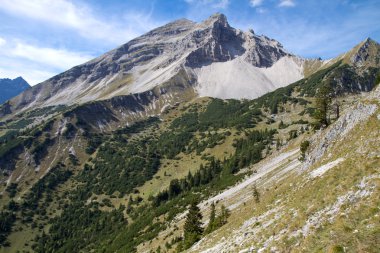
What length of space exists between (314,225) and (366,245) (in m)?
6.47

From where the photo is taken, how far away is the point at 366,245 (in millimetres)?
20828

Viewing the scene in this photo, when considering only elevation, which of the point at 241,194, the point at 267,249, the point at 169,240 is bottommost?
the point at 169,240

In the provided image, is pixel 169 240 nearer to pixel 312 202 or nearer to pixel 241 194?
pixel 241 194

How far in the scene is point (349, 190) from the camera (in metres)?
29.3

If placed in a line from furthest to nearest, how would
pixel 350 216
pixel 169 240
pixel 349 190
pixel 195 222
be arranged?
→ pixel 169 240
pixel 195 222
pixel 349 190
pixel 350 216

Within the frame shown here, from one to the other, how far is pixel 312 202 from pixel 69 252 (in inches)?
7816

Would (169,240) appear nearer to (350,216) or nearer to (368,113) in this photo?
(368,113)

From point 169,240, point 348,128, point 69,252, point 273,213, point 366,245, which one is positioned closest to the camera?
point 366,245

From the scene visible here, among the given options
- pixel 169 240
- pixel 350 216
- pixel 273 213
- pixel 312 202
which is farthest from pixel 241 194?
pixel 350 216

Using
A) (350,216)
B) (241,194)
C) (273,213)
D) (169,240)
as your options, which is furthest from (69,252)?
(350,216)

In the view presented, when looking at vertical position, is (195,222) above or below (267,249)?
below

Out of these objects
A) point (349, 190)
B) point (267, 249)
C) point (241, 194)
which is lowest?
point (241, 194)

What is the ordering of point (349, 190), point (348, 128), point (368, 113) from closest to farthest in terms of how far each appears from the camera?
point (349, 190) < point (368, 113) < point (348, 128)

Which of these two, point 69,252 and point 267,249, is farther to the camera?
point 69,252
